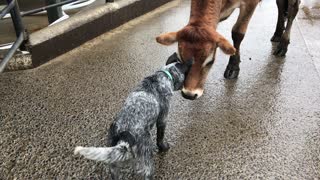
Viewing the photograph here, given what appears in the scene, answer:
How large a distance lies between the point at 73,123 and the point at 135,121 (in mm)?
1145

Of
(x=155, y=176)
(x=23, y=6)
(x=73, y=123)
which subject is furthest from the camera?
(x=23, y=6)

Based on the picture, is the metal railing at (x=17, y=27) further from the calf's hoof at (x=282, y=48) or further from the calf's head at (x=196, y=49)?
the calf's hoof at (x=282, y=48)

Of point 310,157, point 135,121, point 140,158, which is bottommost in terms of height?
point 310,157

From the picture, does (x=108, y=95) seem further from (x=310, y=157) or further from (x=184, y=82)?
(x=310, y=157)

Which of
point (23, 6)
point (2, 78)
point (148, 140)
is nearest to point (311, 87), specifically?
point (148, 140)

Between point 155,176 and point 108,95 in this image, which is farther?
point 108,95

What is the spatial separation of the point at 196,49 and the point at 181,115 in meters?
0.79

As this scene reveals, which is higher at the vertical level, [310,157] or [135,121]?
[135,121]

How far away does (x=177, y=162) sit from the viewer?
2.66 m

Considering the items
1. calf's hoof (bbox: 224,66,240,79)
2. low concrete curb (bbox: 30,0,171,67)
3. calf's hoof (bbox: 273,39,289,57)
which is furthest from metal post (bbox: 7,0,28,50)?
calf's hoof (bbox: 273,39,289,57)

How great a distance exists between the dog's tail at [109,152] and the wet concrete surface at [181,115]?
2.08ft

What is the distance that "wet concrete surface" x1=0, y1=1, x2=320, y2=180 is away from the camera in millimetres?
2631

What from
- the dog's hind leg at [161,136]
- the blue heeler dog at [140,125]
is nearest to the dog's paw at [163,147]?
the dog's hind leg at [161,136]

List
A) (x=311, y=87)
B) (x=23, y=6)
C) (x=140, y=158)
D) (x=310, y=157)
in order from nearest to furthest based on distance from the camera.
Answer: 1. (x=140, y=158)
2. (x=310, y=157)
3. (x=311, y=87)
4. (x=23, y=6)
